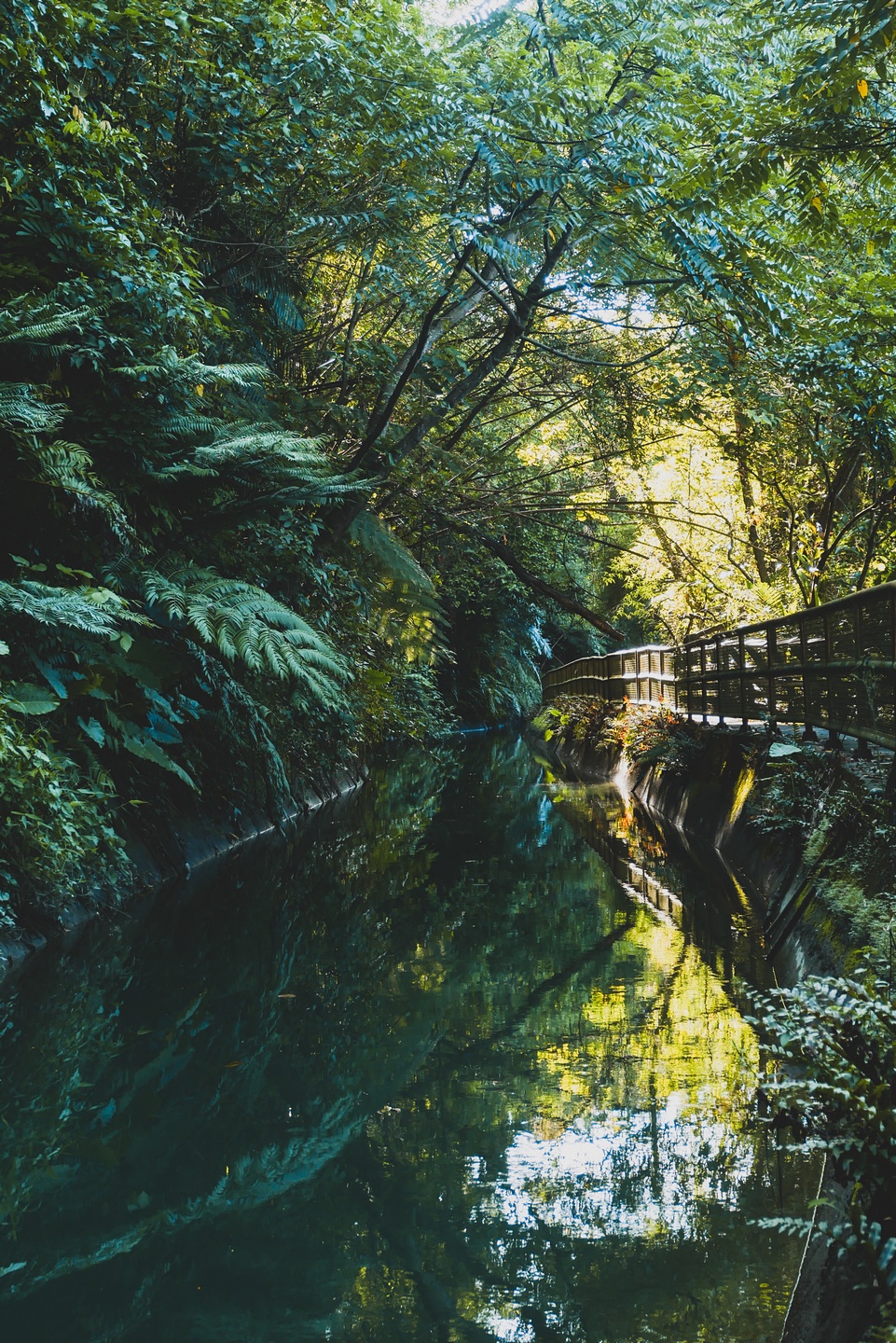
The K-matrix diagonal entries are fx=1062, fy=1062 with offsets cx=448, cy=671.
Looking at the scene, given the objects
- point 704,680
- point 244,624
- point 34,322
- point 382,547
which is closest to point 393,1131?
point 244,624

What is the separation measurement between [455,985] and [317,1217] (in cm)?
225

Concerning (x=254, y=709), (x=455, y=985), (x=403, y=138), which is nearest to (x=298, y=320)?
(x=403, y=138)

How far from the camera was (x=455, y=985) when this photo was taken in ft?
17.3

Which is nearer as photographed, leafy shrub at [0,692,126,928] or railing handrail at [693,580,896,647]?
leafy shrub at [0,692,126,928]

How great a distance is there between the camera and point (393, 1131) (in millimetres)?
3635

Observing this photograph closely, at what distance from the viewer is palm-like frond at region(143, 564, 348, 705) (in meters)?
6.47

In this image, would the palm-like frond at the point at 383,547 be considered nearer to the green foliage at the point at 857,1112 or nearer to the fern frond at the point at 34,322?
the fern frond at the point at 34,322

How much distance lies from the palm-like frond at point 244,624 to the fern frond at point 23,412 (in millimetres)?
1180

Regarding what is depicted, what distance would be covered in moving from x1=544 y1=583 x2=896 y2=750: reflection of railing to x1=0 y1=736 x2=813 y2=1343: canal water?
1.56m

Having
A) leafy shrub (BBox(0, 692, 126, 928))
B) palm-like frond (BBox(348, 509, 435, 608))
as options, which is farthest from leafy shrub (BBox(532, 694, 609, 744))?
leafy shrub (BBox(0, 692, 126, 928))

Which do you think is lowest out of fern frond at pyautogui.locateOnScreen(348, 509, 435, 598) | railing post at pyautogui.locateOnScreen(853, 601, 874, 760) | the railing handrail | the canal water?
the canal water

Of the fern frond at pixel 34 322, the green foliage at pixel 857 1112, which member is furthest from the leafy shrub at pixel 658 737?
the green foliage at pixel 857 1112

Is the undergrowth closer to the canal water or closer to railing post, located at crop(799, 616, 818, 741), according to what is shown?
railing post, located at crop(799, 616, 818, 741)

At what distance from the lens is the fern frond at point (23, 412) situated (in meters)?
5.66
